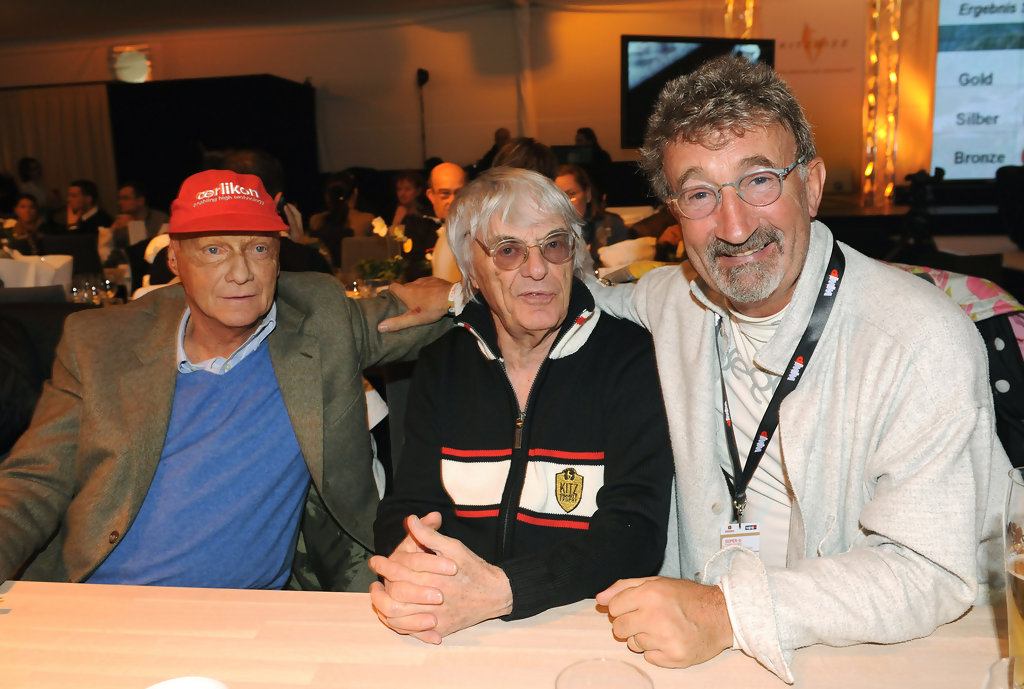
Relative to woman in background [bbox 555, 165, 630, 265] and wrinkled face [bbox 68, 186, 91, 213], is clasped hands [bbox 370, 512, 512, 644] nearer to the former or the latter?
woman in background [bbox 555, 165, 630, 265]

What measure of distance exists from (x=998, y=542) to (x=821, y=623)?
0.62 meters

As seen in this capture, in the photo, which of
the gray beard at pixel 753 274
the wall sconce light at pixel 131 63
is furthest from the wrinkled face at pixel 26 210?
the gray beard at pixel 753 274

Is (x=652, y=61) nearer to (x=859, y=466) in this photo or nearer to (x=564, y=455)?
(x=564, y=455)

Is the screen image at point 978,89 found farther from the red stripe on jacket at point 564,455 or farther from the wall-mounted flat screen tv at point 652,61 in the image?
the red stripe on jacket at point 564,455

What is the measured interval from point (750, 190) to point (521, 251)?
23.3 inches

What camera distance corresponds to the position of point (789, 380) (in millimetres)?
1538

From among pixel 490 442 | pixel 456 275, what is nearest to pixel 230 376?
pixel 490 442

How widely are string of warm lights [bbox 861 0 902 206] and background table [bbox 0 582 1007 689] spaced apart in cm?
1093

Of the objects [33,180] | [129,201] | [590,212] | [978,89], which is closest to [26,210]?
[129,201]

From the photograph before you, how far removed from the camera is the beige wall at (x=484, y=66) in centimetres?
1125

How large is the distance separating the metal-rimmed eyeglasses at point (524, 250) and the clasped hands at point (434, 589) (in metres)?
0.74

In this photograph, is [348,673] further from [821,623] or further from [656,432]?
Answer: [656,432]

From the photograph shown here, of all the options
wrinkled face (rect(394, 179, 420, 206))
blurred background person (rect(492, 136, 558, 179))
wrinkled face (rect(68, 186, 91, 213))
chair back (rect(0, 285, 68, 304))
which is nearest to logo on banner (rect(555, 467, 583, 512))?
blurred background person (rect(492, 136, 558, 179))

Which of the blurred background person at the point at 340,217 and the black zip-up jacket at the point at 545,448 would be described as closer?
the black zip-up jacket at the point at 545,448
